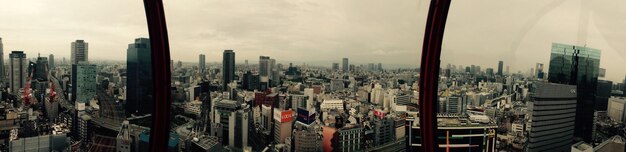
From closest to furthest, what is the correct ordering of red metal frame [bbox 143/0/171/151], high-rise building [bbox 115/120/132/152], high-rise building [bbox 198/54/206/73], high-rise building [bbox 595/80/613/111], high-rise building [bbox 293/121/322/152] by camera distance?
red metal frame [bbox 143/0/171/151]
high-rise building [bbox 595/80/613/111]
high-rise building [bbox 115/120/132/152]
high-rise building [bbox 198/54/206/73]
high-rise building [bbox 293/121/322/152]

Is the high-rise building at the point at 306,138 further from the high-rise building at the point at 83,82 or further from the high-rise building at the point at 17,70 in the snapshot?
the high-rise building at the point at 17,70

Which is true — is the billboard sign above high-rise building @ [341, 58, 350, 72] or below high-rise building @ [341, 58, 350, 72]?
below

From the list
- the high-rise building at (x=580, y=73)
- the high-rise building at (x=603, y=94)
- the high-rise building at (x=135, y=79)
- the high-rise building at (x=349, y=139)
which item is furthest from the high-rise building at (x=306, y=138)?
the high-rise building at (x=603, y=94)

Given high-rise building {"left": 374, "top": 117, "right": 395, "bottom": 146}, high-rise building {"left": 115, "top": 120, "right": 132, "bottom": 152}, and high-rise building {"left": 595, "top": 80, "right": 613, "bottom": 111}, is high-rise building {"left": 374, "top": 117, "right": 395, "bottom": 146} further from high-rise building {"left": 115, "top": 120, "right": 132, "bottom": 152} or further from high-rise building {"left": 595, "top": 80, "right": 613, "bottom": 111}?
high-rise building {"left": 115, "top": 120, "right": 132, "bottom": 152}

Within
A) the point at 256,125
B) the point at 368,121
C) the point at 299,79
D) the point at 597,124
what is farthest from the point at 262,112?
the point at 597,124

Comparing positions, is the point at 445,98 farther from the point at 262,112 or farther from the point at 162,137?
the point at 162,137

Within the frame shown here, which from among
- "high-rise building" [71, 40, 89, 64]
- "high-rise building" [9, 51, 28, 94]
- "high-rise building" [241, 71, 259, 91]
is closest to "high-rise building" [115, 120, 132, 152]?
"high-rise building" [71, 40, 89, 64]
